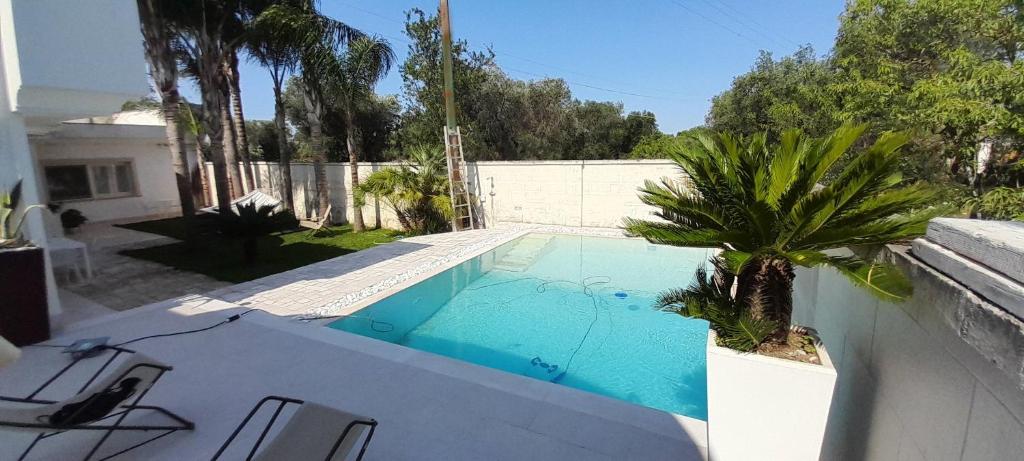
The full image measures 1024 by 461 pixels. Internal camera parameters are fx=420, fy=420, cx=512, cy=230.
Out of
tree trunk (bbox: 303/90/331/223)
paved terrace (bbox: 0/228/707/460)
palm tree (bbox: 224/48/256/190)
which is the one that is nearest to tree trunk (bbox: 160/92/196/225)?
tree trunk (bbox: 303/90/331/223)

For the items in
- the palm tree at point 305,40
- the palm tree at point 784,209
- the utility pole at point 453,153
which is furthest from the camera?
the utility pole at point 453,153

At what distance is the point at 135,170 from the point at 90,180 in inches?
61.2

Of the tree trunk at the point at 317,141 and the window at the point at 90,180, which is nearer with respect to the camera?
the tree trunk at the point at 317,141

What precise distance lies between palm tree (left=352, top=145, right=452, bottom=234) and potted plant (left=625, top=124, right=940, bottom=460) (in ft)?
38.7

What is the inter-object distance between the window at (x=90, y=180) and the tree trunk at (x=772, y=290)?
23.6 meters

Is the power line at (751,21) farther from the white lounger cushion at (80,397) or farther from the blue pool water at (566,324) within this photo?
the white lounger cushion at (80,397)

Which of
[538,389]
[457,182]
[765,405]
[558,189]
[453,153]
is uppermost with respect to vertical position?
[453,153]

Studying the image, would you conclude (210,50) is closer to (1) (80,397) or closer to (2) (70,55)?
(2) (70,55)

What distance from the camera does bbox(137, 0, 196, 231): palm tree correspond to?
11.1 metres

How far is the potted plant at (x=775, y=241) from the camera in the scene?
262 cm

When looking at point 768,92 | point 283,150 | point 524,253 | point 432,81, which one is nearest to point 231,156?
point 283,150

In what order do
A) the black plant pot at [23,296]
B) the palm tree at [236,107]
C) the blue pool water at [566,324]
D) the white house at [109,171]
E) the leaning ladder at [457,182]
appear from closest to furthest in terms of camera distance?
the black plant pot at [23,296] < the blue pool water at [566,324] < the leaning ladder at [457,182] < the white house at [109,171] < the palm tree at [236,107]

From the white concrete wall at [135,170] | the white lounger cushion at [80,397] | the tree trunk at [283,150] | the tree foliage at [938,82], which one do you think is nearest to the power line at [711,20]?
the tree foliage at [938,82]

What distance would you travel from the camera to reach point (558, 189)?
1490 centimetres
